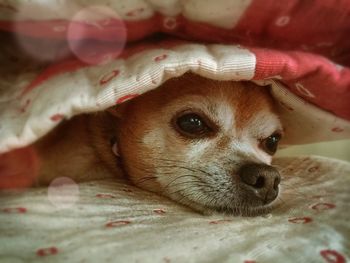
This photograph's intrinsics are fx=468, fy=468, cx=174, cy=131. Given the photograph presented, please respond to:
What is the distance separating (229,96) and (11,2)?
2.06 ft

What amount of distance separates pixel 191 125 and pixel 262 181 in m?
0.27

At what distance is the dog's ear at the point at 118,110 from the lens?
52.9 inches

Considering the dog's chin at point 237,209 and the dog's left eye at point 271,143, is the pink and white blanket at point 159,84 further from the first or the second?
the dog's left eye at point 271,143

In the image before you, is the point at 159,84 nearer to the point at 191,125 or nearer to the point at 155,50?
the point at 155,50

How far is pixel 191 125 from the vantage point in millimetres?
1321

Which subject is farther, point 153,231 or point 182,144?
point 182,144

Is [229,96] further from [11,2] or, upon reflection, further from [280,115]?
[11,2]

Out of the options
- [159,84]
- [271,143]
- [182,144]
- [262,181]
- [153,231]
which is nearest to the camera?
[153,231]

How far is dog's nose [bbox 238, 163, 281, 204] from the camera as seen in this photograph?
117 cm

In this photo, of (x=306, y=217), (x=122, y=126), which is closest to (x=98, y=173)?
(x=122, y=126)

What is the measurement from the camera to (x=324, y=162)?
1.41 m

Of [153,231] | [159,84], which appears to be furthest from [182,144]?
[153,231]

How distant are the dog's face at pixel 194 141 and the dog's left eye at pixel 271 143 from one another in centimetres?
10

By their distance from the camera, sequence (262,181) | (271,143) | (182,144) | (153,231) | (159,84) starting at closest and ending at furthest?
(153,231)
(159,84)
(262,181)
(182,144)
(271,143)
